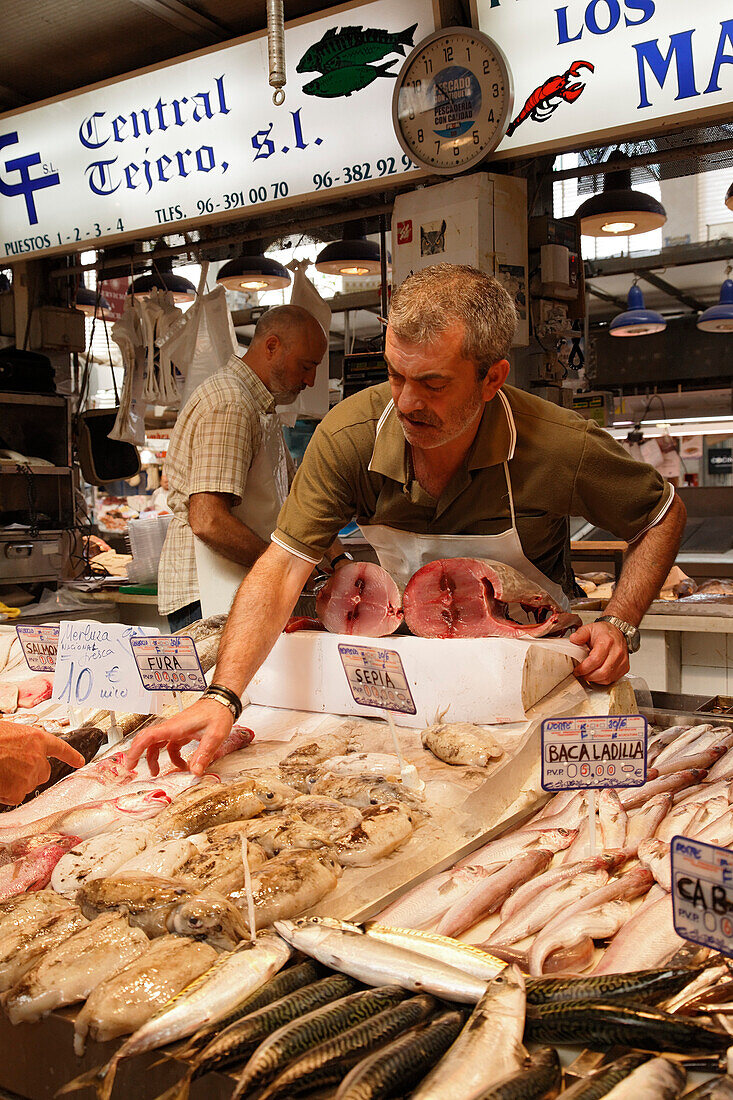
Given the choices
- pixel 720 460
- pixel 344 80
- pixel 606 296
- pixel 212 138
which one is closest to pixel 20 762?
pixel 344 80

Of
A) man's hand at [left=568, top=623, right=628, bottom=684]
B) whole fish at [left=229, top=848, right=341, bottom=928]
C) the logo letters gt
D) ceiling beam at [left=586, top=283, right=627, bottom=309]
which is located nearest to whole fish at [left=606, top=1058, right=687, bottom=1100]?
whole fish at [left=229, top=848, right=341, bottom=928]

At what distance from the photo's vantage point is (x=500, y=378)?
99.0 inches

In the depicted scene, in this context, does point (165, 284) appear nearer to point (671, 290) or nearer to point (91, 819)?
point (91, 819)

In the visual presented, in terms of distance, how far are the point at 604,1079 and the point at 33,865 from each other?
1.10m

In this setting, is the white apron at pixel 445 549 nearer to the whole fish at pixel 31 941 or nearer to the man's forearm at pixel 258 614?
the man's forearm at pixel 258 614

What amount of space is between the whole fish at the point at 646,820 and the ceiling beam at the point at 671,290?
1155cm

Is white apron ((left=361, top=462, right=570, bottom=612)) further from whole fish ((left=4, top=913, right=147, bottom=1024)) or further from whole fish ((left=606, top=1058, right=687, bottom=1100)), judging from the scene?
whole fish ((left=606, top=1058, right=687, bottom=1100))

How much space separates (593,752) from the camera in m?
1.73

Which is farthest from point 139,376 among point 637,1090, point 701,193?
point 701,193

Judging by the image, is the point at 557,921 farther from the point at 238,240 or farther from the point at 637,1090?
the point at 238,240

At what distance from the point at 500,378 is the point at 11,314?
6.08 m

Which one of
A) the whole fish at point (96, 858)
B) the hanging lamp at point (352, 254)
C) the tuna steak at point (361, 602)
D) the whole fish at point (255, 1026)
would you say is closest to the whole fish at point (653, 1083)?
the whole fish at point (255, 1026)

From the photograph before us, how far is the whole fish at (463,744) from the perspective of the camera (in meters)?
2.14

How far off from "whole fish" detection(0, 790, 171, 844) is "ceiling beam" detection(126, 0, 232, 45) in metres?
4.55
